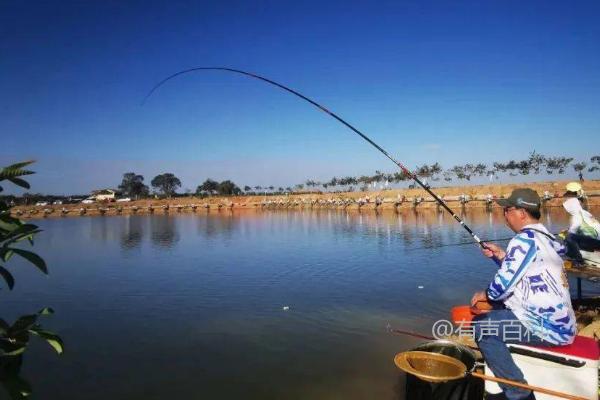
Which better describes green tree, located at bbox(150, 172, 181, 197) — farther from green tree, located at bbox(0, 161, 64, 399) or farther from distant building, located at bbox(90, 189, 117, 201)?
green tree, located at bbox(0, 161, 64, 399)

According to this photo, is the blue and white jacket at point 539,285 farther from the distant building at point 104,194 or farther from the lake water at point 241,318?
the distant building at point 104,194

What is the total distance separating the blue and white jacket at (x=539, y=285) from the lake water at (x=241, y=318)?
313cm

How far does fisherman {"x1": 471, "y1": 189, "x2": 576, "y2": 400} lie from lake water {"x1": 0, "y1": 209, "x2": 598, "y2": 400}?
9.11ft

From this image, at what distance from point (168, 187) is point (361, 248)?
12159cm

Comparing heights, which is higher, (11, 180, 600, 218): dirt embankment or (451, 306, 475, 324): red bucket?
(11, 180, 600, 218): dirt embankment

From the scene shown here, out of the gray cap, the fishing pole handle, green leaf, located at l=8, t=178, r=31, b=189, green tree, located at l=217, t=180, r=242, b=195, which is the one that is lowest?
the fishing pole handle

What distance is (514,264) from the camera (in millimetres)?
3672

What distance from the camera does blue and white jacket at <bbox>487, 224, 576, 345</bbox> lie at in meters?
3.63

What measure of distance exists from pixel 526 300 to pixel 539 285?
0.18 m

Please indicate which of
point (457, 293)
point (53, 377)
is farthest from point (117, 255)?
point (457, 293)

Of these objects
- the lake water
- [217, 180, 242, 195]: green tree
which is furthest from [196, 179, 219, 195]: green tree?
the lake water

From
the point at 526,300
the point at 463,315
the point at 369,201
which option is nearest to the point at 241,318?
the point at 463,315

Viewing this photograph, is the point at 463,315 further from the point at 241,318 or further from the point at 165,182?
the point at 165,182

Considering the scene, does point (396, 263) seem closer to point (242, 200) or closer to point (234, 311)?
point (234, 311)
